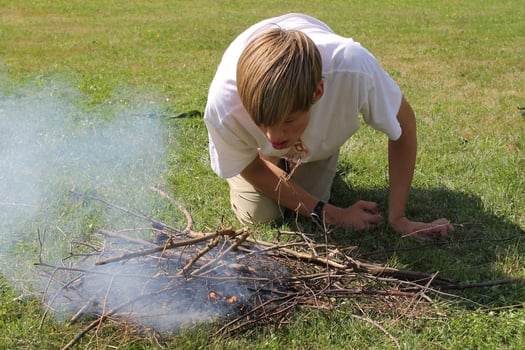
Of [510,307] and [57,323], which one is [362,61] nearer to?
[510,307]

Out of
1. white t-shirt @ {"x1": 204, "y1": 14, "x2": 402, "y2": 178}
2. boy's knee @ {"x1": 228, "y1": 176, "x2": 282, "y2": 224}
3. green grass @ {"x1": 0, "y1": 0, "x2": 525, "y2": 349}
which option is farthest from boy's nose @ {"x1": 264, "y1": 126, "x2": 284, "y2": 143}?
boy's knee @ {"x1": 228, "y1": 176, "x2": 282, "y2": 224}

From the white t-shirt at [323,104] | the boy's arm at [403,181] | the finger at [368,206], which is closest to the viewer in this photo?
the white t-shirt at [323,104]

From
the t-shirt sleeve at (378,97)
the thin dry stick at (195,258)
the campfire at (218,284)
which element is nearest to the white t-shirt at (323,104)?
the t-shirt sleeve at (378,97)

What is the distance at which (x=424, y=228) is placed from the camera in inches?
124

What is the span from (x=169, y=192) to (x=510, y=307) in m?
2.10

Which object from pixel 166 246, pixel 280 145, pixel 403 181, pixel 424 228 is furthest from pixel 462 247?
pixel 166 246

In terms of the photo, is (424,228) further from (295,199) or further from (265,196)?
(265,196)

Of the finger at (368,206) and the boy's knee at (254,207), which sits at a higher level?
the finger at (368,206)

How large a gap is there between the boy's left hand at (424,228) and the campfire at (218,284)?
0.46 m

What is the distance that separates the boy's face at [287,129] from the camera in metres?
2.37

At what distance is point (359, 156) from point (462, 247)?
1.36 m

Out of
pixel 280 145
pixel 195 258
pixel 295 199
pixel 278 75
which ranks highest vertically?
pixel 278 75

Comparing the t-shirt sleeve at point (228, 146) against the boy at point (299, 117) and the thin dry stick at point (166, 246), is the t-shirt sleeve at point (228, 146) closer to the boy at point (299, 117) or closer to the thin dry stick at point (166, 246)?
the boy at point (299, 117)

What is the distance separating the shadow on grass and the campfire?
185 millimetres
